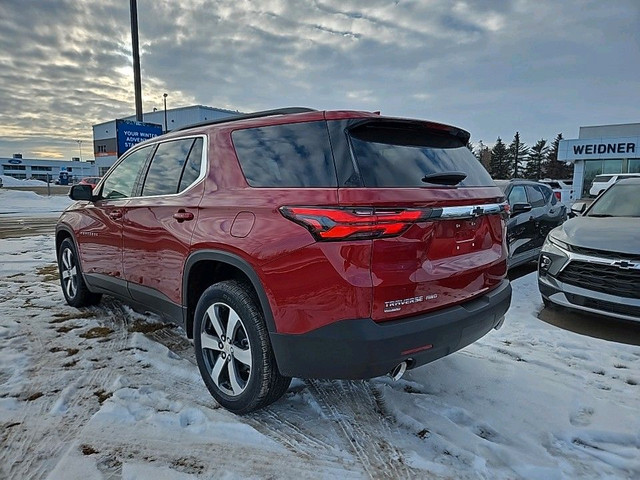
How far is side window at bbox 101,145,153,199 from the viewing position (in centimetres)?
389

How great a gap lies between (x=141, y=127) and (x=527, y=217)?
857 centimetres

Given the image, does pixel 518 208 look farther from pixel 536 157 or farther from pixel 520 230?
pixel 536 157

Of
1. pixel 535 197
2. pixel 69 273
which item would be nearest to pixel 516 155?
pixel 535 197

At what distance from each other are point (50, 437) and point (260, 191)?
1.87 m

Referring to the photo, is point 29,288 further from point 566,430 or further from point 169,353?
point 566,430

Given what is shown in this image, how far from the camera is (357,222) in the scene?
2113mm

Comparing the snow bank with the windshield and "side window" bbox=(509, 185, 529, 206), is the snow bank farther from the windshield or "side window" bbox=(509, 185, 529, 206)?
the windshield

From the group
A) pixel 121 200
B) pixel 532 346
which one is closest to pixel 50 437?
pixel 121 200

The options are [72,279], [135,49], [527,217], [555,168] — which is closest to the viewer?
[72,279]

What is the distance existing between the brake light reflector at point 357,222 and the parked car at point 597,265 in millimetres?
3091

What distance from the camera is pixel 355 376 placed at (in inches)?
87.4

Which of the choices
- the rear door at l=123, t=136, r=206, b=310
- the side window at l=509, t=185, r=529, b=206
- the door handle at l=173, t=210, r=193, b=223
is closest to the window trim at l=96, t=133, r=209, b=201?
the rear door at l=123, t=136, r=206, b=310

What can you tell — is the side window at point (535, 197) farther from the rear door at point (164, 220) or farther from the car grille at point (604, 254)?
the rear door at point (164, 220)

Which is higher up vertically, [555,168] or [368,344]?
[555,168]
